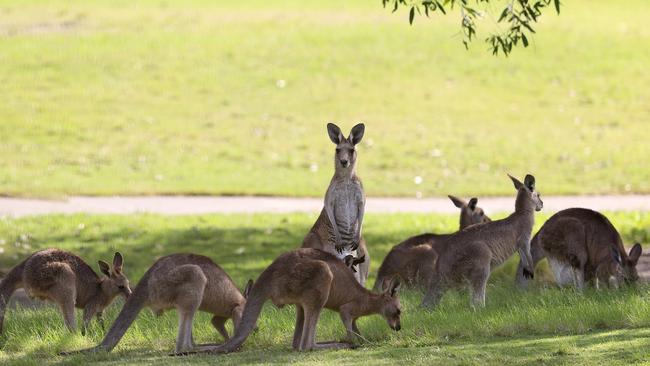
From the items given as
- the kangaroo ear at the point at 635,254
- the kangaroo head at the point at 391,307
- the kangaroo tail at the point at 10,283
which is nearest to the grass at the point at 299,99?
the kangaroo ear at the point at 635,254

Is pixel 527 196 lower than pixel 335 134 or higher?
lower

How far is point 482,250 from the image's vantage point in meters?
11.2

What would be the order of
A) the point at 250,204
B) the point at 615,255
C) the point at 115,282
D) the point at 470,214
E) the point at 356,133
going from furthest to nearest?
the point at 250,204
the point at 470,214
the point at 356,133
the point at 615,255
the point at 115,282

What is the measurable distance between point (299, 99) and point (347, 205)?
18219 mm

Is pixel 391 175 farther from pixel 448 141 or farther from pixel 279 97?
pixel 279 97

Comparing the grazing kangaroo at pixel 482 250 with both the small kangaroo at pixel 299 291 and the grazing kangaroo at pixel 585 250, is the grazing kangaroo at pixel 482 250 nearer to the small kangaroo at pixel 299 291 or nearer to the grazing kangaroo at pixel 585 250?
the grazing kangaroo at pixel 585 250

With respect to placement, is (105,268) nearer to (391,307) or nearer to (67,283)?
(67,283)

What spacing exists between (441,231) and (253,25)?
20461 mm

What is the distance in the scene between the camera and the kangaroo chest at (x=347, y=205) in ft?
40.1

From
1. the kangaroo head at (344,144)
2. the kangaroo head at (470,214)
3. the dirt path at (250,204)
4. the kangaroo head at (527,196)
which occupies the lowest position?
the dirt path at (250,204)

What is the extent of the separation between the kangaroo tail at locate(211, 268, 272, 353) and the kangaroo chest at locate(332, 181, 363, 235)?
112 inches

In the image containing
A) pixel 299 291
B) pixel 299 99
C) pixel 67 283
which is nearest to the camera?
pixel 299 291

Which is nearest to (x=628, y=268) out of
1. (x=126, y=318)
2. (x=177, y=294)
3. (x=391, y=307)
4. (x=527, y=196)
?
(x=527, y=196)

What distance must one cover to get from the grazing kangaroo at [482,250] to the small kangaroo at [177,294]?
223 centimetres
